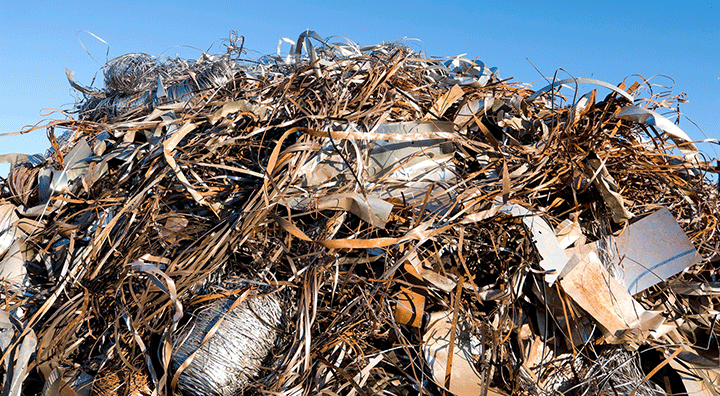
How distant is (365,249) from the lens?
1449mm

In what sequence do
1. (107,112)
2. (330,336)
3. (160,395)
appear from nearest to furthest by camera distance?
(160,395) → (330,336) → (107,112)

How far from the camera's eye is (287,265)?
56.8 inches

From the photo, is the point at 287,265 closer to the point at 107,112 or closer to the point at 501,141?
the point at 501,141

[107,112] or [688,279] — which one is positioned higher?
[107,112]

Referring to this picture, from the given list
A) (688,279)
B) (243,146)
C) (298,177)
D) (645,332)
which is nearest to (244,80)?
(243,146)

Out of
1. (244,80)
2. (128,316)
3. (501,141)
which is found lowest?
(128,316)

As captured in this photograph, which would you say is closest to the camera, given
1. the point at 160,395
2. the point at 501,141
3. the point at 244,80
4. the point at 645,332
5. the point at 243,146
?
the point at 160,395

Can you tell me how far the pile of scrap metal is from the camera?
4.35 ft

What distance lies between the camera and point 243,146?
171 centimetres

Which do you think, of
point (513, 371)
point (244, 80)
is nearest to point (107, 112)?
point (244, 80)

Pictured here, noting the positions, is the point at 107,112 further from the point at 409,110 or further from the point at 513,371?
the point at 513,371

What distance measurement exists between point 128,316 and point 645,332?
4.99 feet

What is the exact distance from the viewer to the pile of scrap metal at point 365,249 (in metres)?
1.33

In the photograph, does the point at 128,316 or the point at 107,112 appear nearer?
the point at 128,316
